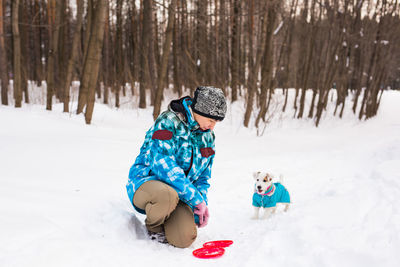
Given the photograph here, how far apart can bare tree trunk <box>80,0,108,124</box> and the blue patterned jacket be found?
18.7ft

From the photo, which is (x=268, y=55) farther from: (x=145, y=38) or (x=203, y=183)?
(x=203, y=183)

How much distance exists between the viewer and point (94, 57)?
25.3 ft

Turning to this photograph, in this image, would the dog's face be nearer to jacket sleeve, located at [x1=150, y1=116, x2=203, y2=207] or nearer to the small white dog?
the small white dog

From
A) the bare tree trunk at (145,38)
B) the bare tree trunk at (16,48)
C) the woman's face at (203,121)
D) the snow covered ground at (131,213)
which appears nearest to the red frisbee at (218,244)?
the snow covered ground at (131,213)

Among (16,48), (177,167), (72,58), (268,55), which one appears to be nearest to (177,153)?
(177,167)

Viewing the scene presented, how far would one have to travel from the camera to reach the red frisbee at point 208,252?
2403 millimetres

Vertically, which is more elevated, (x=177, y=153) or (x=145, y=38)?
(x=145, y=38)

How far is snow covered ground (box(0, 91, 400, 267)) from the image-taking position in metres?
2.10

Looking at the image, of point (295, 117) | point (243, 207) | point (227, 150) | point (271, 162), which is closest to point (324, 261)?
point (243, 207)

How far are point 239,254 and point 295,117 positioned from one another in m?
14.1

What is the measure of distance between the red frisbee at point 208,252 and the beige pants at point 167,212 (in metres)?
0.13

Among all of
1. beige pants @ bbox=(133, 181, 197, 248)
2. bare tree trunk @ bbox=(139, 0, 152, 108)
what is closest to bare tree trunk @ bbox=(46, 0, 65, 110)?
bare tree trunk @ bbox=(139, 0, 152, 108)

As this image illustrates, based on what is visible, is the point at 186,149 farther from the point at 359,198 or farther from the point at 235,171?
the point at 235,171

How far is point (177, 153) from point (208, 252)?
32.6 inches
